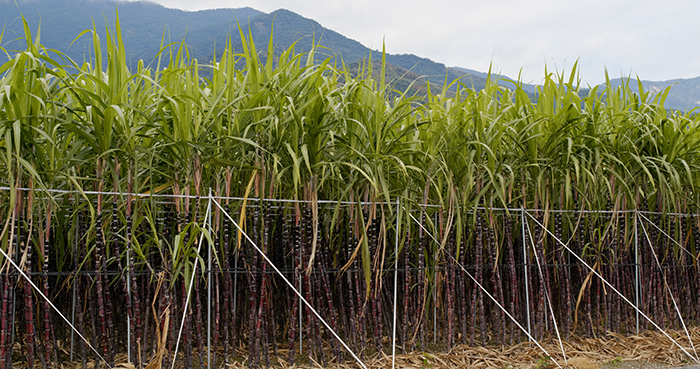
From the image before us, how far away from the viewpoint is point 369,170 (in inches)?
87.4

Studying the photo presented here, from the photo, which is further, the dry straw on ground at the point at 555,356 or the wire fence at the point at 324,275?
the dry straw on ground at the point at 555,356

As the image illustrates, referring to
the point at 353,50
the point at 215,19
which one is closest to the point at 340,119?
the point at 353,50

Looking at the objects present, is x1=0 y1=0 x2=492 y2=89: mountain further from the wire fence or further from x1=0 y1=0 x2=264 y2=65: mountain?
the wire fence

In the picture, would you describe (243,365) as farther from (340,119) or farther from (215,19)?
(215,19)

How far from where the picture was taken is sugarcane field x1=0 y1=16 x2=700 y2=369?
1948mm

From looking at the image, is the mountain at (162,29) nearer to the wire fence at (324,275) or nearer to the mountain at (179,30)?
the mountain at (179,30)

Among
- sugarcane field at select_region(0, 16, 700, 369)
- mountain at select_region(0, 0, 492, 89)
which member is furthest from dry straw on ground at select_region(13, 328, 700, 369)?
mountain at select_region(0, 0, 492, 89)

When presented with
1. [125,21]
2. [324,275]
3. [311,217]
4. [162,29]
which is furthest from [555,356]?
[125,21]

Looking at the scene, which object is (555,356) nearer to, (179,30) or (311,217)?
(311,217)

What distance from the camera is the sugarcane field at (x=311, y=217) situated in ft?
6.39

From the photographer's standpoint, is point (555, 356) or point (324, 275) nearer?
point (324, 275)

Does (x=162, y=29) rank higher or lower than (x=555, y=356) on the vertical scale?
higher

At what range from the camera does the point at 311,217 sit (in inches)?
93.6

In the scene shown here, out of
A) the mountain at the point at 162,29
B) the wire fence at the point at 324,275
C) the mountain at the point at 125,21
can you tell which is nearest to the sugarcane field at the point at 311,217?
the wire fence at the point at 324,275
